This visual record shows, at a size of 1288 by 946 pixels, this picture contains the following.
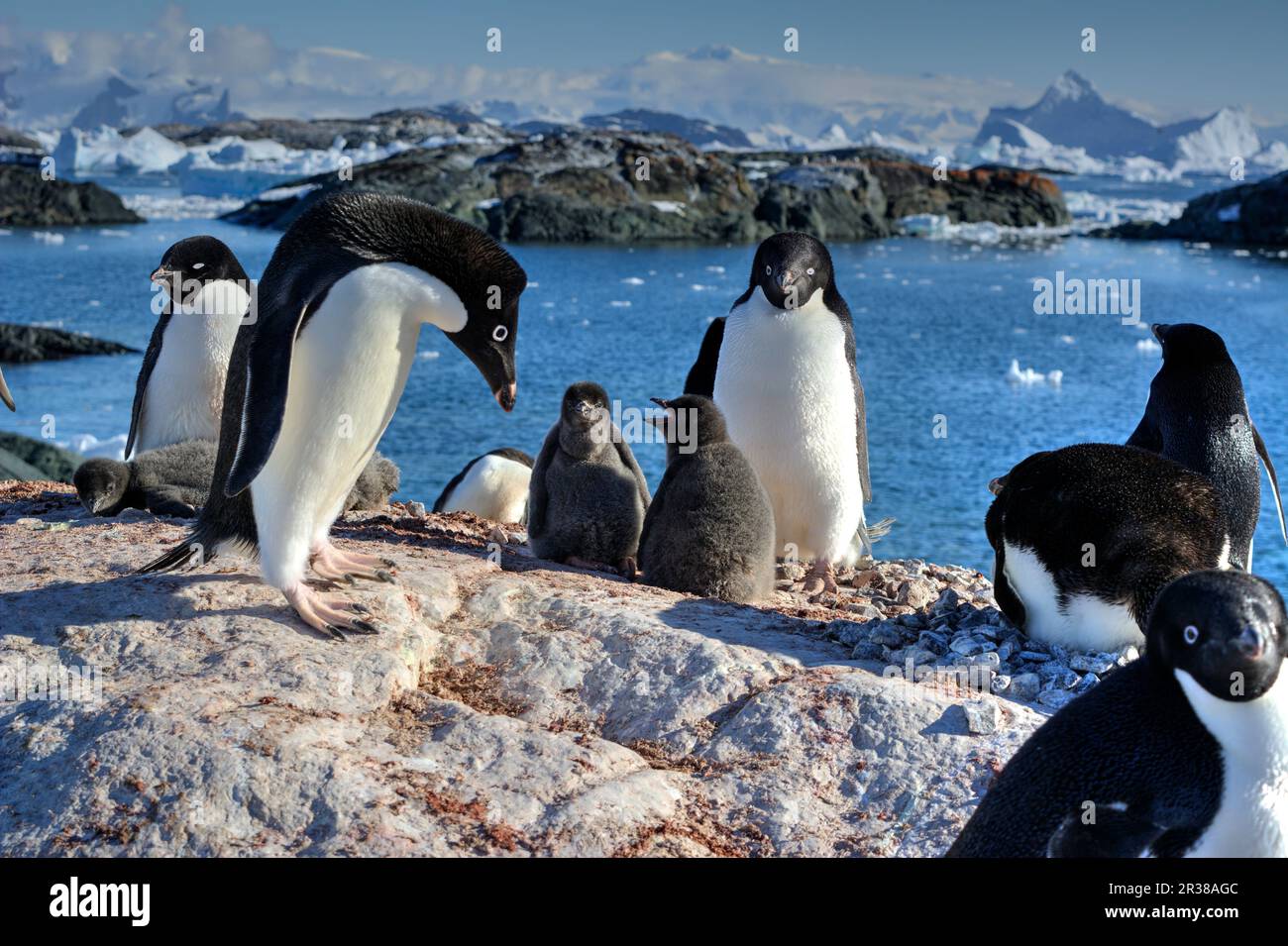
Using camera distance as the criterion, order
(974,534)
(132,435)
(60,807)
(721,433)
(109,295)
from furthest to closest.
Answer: (109,295) → (974,534) → (132,435) → (721,433) → (60,807)

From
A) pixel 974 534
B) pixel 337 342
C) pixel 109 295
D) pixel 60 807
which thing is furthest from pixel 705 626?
pixel 109 295

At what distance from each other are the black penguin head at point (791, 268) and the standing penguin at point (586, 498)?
0.89m

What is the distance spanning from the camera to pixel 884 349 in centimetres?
2500

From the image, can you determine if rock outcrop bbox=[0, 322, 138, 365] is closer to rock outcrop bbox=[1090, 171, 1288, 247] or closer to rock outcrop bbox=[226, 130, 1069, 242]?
rock outcrop bbox=[226, 130, 1069, 242]

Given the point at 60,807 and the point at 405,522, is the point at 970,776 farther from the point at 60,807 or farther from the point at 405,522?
the point at 405,522

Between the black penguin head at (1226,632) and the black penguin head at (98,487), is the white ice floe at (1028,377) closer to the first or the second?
the black penguin head at (98,487)

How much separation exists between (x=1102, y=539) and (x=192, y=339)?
164 inches

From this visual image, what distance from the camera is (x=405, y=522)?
18.2 feet

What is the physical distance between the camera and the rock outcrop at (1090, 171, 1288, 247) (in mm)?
46713

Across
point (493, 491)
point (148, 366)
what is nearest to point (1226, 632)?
point (148, 366)

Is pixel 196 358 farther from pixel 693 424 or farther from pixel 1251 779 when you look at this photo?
pixel 1251 779

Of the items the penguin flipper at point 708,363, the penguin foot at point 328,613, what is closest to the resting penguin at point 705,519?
the penguin flipper at point 708,363

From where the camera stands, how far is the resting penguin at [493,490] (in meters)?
7.51
